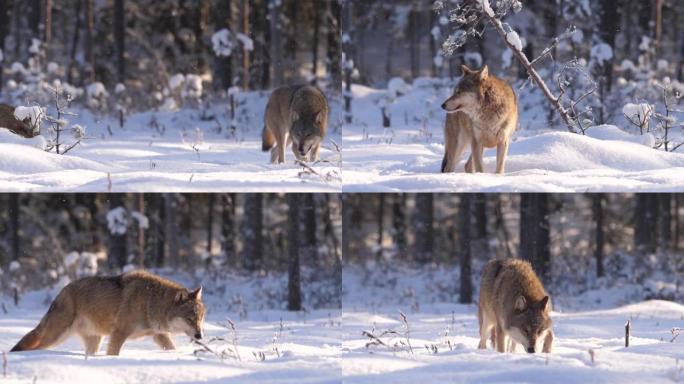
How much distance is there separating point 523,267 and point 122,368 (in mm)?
3865

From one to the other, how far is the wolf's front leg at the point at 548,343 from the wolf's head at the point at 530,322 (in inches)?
3.6

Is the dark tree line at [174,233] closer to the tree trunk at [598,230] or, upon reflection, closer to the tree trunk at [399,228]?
the tree trunk at [399,228]

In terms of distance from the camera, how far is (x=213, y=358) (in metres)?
7.72

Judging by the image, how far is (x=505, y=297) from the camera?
28.2 feet

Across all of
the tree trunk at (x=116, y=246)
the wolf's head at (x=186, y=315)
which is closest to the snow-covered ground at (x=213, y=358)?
the wolf's head at (x=186, y=315)

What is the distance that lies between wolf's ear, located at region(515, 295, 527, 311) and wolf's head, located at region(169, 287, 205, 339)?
2784 mm

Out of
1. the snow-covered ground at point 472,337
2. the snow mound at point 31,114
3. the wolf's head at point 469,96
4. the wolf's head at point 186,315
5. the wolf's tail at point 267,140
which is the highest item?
the wolf's head at point 469,96

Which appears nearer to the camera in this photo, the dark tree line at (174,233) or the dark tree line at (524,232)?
the dark tree line at (174,233)

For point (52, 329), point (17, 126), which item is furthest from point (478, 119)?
point (17, 126)

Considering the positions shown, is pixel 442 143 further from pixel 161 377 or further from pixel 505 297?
pixel 161 377

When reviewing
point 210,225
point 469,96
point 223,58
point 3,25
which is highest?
point 3,25

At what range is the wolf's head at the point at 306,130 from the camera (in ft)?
36.2

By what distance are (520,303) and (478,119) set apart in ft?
6.80

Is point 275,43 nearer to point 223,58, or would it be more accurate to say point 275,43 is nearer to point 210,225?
point 223,58
